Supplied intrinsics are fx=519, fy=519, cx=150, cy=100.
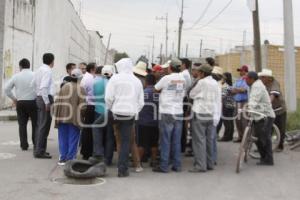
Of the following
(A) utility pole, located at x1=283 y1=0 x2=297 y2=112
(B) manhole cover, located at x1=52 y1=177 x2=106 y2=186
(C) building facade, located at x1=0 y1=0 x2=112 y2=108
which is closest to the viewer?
(B) manhole cover, located at x1=52 y1=177 x2=106 y2=186

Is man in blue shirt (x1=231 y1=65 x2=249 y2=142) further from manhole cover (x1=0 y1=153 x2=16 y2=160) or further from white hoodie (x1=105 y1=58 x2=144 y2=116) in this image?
manhole cover (x1=0 y1=153 x2=16 y2=160)

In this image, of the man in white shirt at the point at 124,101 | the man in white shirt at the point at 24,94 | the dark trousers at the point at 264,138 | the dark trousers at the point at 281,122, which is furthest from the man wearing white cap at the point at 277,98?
the man in white shirt at the point at 24,94

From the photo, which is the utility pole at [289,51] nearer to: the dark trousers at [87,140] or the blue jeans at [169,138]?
the blue jeans at [169,138]


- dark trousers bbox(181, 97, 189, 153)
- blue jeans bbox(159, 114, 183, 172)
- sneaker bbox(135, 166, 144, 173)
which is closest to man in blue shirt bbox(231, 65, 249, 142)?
dark trousers bbox(181, 97, 189, 153)

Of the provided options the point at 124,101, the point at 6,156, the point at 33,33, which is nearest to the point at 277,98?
the point at 124,101

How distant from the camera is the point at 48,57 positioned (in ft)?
33.0

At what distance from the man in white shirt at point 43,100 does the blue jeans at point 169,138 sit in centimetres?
235

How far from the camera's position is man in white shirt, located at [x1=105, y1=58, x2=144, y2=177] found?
8523 millimetres

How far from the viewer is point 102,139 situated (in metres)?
9.55

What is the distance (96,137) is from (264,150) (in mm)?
3281

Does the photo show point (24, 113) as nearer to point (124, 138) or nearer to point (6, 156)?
point (6, 156)

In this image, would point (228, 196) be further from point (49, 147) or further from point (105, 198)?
point (49, 147)

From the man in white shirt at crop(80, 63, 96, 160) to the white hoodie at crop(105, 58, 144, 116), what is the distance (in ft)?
3.18

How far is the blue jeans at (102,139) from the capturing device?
365 inches
